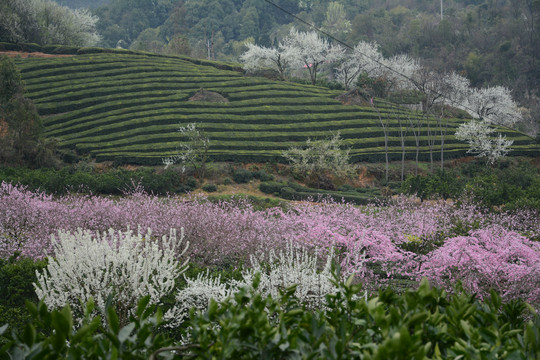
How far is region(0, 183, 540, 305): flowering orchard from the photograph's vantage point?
662 centimetres

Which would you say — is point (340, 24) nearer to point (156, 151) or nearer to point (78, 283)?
point (156, 151)

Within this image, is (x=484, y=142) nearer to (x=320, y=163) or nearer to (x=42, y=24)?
(x=320, y=163)

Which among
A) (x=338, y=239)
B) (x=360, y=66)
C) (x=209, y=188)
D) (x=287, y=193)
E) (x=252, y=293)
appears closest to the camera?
(x=252, y=293)

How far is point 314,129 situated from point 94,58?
83.3 ft

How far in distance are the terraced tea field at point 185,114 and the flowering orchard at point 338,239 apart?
18.2 metres

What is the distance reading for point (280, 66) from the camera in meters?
53.8

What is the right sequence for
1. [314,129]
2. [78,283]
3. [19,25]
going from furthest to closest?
[19,25], [314,129], [78,283]

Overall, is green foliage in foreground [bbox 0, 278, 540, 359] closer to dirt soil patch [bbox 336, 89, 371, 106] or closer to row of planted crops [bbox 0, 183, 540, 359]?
row of planted crops [bbox 0, 183, 540, 359]

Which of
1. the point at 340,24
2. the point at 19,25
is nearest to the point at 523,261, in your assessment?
the point at 19,25

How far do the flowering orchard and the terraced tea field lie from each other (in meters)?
18.2

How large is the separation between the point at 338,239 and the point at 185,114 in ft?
97.2

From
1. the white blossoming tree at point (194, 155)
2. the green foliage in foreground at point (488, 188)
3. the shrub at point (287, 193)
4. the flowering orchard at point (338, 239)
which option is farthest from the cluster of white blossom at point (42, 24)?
the flowering orchard at point (338, 239)

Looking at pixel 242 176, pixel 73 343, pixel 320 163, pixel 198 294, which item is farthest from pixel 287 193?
pixel 73 343

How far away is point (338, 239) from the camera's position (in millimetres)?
8242
